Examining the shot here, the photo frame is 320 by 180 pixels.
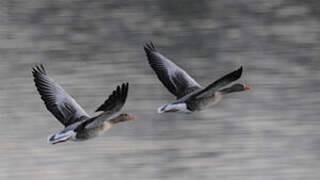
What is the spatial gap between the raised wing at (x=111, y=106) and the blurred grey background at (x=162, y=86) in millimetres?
809

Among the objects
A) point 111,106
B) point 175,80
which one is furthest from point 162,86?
point 111,106

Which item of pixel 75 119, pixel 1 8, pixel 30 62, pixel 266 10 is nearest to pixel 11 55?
pixel 30 62

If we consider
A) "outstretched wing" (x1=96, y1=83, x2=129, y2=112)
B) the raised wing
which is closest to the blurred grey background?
the raised wing

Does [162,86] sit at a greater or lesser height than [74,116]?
lesser

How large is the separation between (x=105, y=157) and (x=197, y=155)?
76cm

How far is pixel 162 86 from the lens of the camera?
666 cm

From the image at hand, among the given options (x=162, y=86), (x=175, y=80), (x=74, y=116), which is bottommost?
(x=162, y=86)

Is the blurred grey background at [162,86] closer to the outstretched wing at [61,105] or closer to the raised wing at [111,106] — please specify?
the outstretched wing at [61,105]

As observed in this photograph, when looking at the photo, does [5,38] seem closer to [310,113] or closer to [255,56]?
[255,56]

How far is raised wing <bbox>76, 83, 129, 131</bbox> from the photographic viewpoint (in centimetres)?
503

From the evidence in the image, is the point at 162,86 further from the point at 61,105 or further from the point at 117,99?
the point at 117,99

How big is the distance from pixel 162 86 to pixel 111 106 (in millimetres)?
1577

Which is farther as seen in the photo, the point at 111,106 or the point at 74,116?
the point at 74,116

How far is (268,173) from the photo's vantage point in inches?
242
